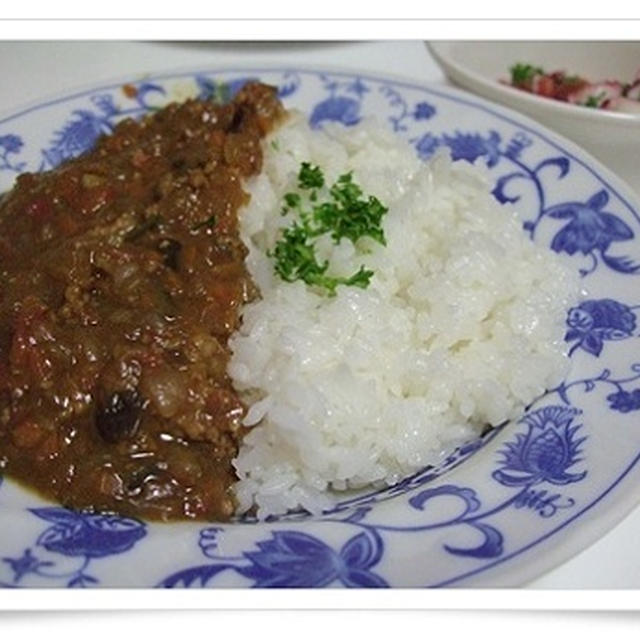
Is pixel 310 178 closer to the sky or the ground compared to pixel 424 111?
closer to the ground

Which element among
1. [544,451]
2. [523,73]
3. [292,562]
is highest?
[523,73]

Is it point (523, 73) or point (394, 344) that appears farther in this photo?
point (523, 73)

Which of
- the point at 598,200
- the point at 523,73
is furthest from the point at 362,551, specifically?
the point at 523,73

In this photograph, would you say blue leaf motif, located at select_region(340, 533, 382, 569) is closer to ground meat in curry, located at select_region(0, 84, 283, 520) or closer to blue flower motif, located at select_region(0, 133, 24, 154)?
ground meat in curry, located at select_region(0, 84, 283, 520)

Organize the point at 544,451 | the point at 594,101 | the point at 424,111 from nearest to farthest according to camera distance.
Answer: the point at 544,451 < the point at 424,111 < the point at 594,101

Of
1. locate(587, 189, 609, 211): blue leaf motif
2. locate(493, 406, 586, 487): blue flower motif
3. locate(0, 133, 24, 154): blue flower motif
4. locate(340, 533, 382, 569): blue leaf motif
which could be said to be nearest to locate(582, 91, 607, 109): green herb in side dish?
locate(587, 189, 609, 211): blue leaf motif

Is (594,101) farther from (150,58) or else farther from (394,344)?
(150,58)

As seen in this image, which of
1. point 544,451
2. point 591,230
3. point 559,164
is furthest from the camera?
point 559,164
